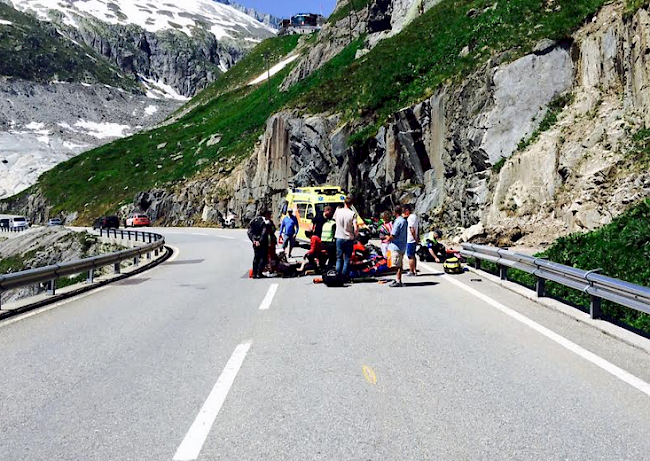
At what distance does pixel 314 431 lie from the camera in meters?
4.21

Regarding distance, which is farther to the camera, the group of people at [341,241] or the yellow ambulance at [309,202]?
the yellow ambulance at [309,202]

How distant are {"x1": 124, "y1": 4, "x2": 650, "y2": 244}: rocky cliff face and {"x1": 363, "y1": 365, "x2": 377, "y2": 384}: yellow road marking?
13229mm

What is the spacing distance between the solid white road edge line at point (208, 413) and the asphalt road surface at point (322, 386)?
2 cm

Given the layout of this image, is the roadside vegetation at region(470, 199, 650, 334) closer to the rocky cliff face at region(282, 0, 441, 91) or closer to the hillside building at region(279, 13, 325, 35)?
the rocky cliff face at region(282, 0, 441, 91)

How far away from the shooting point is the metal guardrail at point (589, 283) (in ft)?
22.2

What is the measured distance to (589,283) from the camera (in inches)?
314

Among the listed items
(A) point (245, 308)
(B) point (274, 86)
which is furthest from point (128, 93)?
(A) point (245, 308)

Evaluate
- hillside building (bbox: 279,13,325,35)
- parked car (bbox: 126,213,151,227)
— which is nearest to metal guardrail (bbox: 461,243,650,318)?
parked car (bbox: 126,213,151,227)

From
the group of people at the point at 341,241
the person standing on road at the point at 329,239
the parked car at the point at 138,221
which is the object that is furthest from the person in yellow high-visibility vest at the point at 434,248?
the parked car at the point at 138,221

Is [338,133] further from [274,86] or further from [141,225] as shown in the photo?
[274,86]

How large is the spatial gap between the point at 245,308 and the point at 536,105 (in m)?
18.4

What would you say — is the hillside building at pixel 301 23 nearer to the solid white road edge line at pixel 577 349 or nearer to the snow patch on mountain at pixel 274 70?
the snow patch on mountain at pixel 274 70

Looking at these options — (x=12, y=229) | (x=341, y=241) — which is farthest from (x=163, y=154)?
(x=341, y=241)

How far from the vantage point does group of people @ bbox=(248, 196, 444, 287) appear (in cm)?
1196
